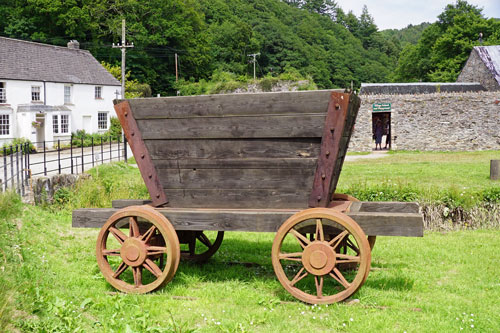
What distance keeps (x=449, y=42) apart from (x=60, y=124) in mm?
36128

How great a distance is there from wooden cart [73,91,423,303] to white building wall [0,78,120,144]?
26253 mm

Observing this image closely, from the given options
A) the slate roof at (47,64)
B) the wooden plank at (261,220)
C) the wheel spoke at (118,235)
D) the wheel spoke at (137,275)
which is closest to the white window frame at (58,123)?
the slate roof at (47,64)

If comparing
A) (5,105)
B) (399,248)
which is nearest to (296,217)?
(399,248)

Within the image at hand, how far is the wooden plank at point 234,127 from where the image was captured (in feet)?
14.3

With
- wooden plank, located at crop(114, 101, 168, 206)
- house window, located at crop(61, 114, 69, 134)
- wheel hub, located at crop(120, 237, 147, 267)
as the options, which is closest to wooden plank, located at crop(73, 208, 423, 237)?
wooden plank, located at crop(114, 101, 168, 206)

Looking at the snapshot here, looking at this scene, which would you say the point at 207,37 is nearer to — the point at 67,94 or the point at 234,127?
the point at 67,94

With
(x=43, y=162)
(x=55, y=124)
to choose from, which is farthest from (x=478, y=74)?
(x=43, y=162)

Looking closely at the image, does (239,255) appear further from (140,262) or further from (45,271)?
(45,271)

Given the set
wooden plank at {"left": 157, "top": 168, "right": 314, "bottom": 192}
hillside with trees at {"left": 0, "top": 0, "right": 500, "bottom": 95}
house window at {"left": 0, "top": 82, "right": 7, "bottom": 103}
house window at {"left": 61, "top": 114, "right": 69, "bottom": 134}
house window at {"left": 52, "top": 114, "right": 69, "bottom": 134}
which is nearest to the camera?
wooden plank at {"left": 157, "top": 168, "right": 314, "bottom": 192}

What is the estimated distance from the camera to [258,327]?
3.86m

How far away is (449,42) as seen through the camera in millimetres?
47156

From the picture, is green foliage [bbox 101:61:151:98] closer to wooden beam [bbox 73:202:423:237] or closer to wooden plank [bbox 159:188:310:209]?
wooden plank [bbox 159:188:310:209]

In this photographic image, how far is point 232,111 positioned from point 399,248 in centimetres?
356

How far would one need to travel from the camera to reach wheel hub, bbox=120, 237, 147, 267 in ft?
15.0
